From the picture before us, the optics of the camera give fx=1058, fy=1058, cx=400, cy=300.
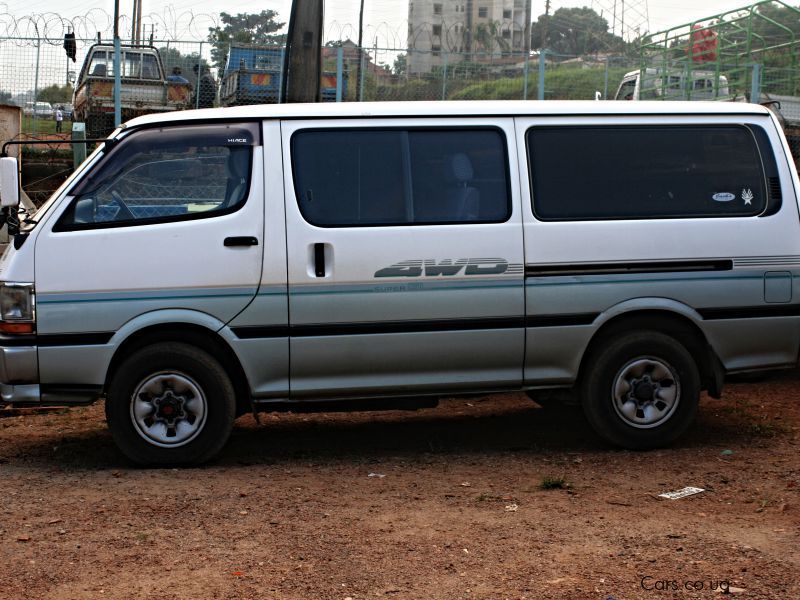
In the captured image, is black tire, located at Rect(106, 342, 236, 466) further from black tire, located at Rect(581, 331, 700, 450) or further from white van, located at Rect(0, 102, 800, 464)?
black tire, located at Rect(581, 331, 700, 450)

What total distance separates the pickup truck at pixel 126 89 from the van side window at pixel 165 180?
29.2 feet

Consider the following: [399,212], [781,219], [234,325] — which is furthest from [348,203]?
[781,219]

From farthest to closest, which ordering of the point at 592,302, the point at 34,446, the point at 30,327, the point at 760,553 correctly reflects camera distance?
the point at 34,446
the point at 592,302
the point at 30,327
the point at 760,553

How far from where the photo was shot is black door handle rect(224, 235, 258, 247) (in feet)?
20.0

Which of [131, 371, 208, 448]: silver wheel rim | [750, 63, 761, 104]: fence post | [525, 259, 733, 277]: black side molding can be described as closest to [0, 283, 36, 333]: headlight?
[131, 371, 208, 448]: silver wheel rim

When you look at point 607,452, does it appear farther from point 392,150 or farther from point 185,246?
point 185,246

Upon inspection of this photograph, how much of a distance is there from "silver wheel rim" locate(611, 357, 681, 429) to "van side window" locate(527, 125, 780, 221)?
3.12ft

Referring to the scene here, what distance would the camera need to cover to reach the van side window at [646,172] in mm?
6469

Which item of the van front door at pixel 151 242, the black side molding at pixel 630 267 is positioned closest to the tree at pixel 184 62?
the van front door at pixel 151 242

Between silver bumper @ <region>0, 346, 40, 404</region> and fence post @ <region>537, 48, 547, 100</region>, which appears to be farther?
fence post @ <region>537, 48, 547, 100</region>

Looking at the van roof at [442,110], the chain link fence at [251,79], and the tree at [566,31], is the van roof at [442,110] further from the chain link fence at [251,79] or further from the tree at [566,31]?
the tree at [566,31]

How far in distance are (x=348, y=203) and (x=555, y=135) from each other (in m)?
1.36

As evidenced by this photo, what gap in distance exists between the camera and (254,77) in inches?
709

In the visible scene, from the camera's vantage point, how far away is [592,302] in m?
6.42
